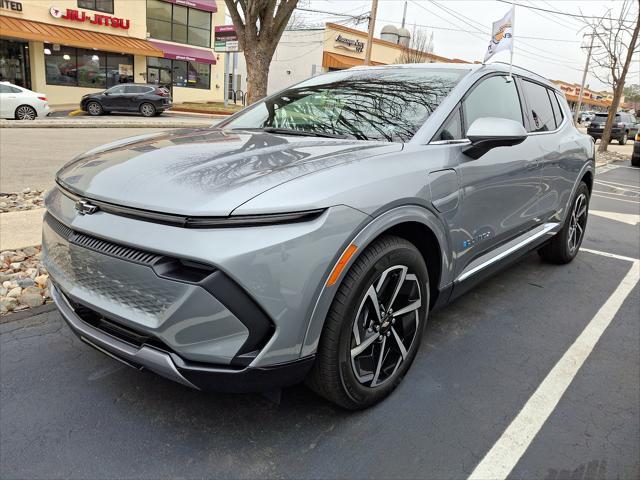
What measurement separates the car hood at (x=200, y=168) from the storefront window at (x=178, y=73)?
29743 mm

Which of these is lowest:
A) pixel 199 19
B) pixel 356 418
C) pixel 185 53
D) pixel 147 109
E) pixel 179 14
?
pixel 147 109

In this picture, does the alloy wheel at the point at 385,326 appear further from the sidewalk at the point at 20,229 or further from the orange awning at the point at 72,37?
the orange awning at the point at 72,37

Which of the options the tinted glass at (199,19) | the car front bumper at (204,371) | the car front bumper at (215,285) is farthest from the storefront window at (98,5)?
the car front bumper at (204,371)

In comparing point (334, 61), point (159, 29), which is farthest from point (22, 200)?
point (334, 61)

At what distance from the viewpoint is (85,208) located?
81.0 inches

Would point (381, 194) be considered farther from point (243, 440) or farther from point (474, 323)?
point (474, 323)

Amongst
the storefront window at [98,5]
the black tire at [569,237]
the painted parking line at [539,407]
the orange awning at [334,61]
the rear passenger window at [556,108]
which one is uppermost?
the storefront window at [98,5]

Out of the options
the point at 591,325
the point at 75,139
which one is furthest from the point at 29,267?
the point at 75,139

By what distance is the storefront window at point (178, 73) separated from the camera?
97.1 feet

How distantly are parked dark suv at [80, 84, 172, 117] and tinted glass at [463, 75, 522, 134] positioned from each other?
21760 millimetres

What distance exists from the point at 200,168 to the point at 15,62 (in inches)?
1123

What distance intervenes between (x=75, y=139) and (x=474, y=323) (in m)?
11.8

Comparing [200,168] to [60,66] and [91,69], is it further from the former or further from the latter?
[91,69]

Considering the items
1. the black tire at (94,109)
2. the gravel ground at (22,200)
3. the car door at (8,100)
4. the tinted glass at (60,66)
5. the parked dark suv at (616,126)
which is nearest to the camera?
the gravel ground at (22,200)
